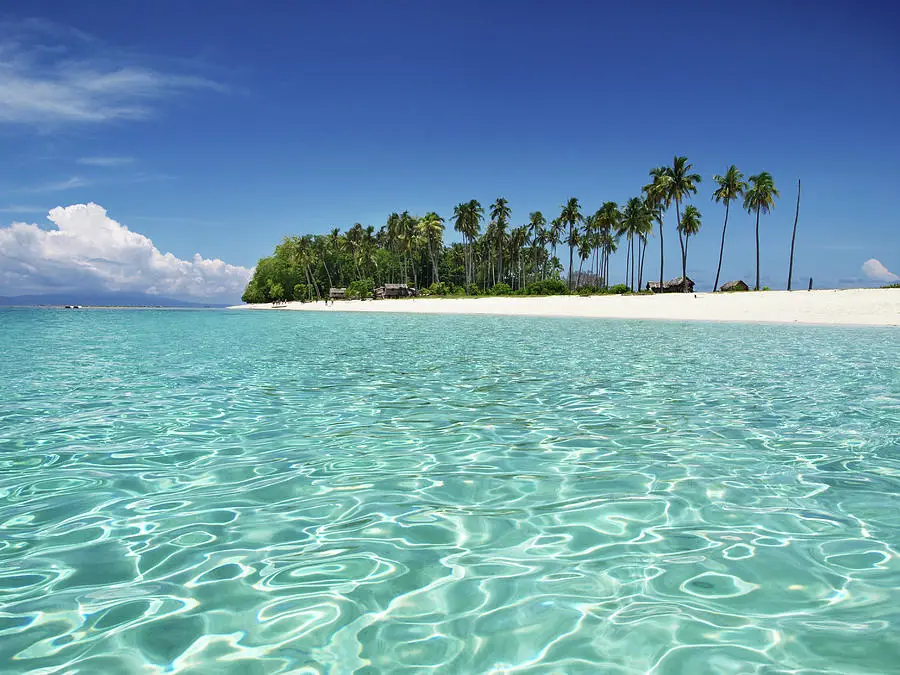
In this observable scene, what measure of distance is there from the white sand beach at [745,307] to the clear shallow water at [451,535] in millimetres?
31017

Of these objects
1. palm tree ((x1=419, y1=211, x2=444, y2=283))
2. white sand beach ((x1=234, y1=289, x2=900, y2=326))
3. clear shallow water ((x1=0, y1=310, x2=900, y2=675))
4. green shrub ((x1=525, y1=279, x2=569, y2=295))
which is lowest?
clear shallow water ((x1=0, y1=310, x2=900, y2=675))

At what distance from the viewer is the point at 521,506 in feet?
14.3

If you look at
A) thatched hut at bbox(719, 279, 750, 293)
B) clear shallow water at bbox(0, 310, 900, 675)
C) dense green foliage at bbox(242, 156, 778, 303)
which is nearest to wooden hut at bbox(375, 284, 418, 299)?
dense green foliage at bbox(242, 156, 778, 303)

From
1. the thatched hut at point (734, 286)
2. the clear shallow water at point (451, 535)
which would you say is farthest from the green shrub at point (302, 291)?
the clear shallow water at point (451, 535)

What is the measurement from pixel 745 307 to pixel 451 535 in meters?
42.3

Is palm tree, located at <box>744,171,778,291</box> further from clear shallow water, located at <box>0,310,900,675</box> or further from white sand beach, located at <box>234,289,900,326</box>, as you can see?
clear shallow water, located at <box>0,310,900,675</box>

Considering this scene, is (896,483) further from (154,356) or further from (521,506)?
(154,356)

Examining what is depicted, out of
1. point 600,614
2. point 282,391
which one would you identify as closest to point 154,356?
point 282,391

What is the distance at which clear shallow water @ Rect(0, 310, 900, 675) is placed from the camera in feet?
8.66

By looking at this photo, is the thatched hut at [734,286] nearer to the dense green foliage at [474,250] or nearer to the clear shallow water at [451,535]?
the dense green foliage at [474,250]

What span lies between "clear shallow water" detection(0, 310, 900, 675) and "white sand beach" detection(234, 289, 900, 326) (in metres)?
31.0

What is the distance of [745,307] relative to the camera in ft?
131

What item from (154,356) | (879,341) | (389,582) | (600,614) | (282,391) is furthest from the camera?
(879,341)

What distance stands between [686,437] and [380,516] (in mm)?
3892
